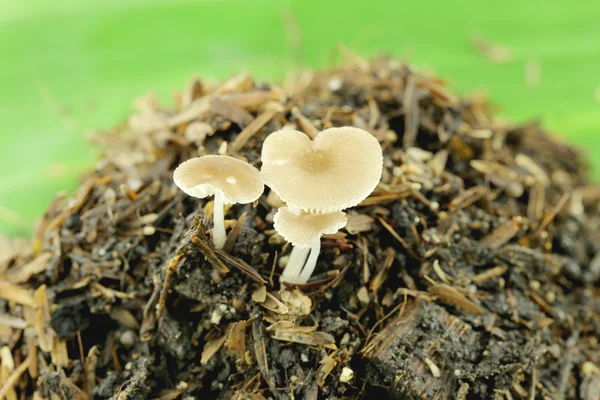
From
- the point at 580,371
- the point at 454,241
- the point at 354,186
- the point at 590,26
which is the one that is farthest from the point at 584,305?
the point at 590,26

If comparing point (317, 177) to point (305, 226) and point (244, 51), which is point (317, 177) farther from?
point (244, 51)

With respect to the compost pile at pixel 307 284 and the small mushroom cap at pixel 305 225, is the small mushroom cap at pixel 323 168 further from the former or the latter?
the compost pile at pixel 307 284

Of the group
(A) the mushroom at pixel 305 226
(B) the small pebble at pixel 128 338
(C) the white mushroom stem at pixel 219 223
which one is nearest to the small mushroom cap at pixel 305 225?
(A) the mushroom at pixel 305 226

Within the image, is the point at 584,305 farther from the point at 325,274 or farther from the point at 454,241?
the point at 325,274

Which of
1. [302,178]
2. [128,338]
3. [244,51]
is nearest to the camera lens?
[302,178]

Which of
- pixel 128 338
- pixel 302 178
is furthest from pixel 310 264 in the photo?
pixel 128 338

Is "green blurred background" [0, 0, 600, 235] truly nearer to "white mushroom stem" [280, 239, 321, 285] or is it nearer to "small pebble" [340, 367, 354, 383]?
"white mushroom stem" [280, 239, 321, 285]

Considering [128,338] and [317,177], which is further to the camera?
[128,338]
